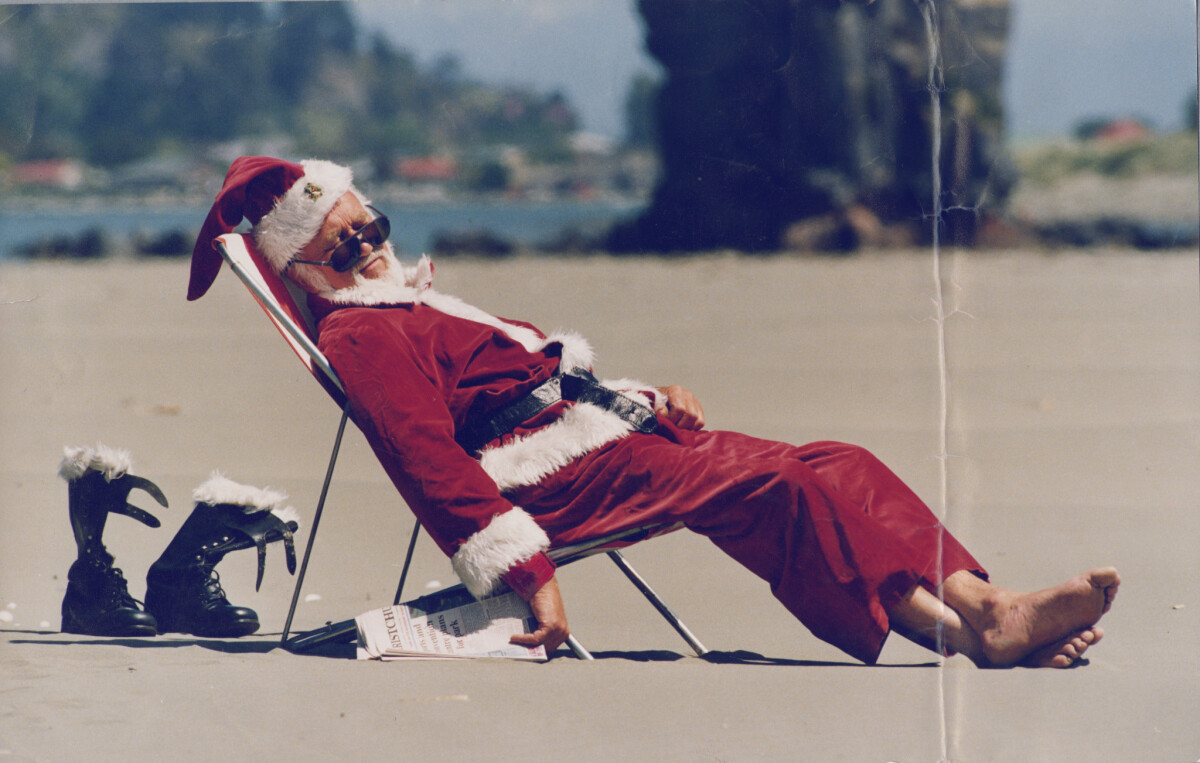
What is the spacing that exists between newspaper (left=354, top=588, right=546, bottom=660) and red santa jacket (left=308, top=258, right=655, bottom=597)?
0.25 feet

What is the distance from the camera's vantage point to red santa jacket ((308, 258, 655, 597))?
112 inches

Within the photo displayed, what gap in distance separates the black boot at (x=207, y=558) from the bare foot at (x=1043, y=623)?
5.73 ft

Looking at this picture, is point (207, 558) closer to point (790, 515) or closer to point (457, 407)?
point (457, 407)

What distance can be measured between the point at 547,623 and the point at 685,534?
1.54m

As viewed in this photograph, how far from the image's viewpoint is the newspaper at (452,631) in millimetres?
2873

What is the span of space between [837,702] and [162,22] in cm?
683

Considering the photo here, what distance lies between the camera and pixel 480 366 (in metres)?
3.18

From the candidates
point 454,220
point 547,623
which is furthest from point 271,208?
point 454,220

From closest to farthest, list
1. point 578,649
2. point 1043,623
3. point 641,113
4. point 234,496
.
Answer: point 1043,623, point 578,649, point 234,496, point 641,113

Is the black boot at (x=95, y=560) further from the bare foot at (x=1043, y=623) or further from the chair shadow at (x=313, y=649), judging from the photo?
the bare foot at (x=1043, y=623)

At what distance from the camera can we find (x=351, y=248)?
3271 mm

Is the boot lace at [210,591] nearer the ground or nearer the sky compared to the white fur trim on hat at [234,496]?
nearer the ground

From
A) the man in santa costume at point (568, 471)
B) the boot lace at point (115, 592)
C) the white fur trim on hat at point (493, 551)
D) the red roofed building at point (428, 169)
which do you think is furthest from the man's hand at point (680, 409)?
the red roofed building at point (428, 169)

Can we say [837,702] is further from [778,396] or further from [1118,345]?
Result: [1118,345]
